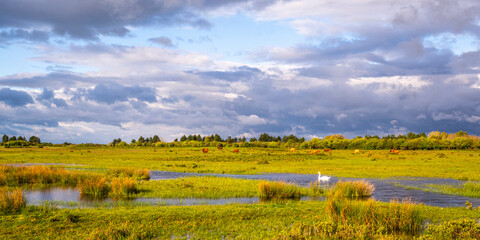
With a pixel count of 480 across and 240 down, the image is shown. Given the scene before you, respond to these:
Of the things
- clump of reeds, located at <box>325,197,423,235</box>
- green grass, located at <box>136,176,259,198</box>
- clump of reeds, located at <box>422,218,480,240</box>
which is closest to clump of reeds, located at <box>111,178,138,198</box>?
→ green grass, located at <box>136,176,259,198</box>

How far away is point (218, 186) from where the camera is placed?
29250 millimetres

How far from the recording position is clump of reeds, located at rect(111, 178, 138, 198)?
25.0 m

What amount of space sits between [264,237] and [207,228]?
9.54 feet

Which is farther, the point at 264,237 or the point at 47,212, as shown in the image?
the point at 47,212

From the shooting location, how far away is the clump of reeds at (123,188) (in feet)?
82.2

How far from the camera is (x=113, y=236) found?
14.7 meters

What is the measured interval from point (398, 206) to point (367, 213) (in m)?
1.69

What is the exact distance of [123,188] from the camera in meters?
25.3

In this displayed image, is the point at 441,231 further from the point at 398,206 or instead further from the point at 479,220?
the point at 479,220

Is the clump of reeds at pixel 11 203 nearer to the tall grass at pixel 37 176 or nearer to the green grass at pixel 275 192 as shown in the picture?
the tall grass at pixel 37 176

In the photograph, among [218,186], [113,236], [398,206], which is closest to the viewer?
[113,236]

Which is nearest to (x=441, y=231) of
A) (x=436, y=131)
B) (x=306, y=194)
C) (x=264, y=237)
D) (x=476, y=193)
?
(x=264, y=237)

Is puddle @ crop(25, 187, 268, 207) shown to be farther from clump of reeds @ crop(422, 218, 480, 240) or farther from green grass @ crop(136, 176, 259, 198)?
clump of reeds @ crop(422, 218, 480, 240)

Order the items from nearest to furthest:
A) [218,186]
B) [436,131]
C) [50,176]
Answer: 1. [218,186]
2. [50,176]
3. [436,131]
